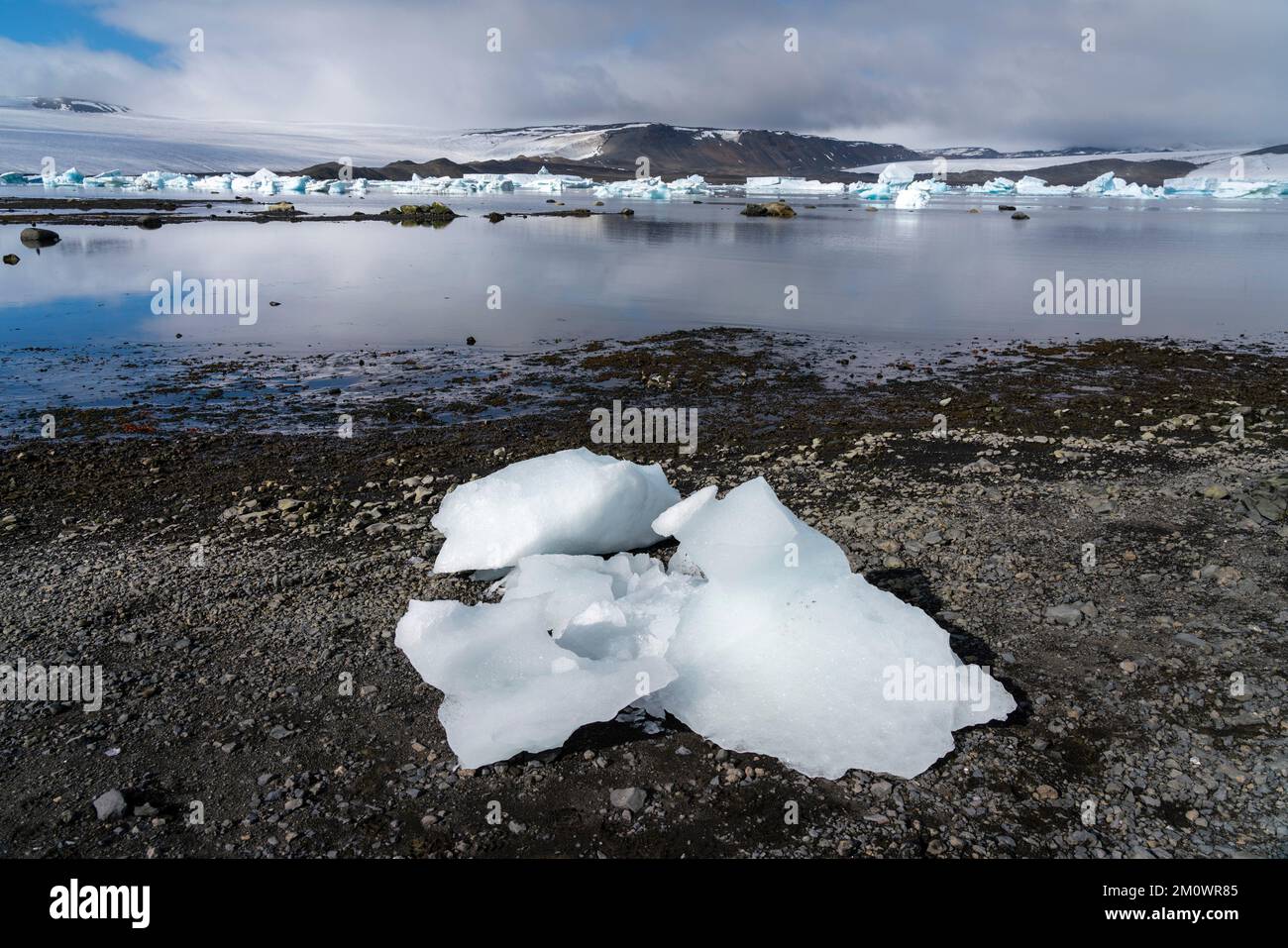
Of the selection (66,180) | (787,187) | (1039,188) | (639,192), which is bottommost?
(66,180)

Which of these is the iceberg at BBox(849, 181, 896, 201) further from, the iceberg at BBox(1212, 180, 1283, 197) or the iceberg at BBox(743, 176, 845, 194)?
the iceberg at BBox(1212, 180, 1283, 197)

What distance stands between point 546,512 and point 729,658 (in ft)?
6.47

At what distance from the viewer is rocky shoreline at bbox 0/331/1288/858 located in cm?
366

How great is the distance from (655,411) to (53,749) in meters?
7.94

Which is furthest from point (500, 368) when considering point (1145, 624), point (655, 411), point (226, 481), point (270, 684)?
point (1145, 624)

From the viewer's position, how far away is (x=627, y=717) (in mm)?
4422

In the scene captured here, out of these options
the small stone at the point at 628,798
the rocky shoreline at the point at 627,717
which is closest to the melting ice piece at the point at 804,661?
the rocky shoreline at the point at 627,717

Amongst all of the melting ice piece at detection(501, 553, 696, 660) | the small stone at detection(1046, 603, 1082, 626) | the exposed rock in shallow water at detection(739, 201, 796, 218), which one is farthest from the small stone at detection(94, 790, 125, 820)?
the exposed rock in shallow water at detection(739, 201, 796, 218)

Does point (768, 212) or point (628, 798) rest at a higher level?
point (768, 212)

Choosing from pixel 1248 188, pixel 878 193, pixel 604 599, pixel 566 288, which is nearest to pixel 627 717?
pixel 604 599

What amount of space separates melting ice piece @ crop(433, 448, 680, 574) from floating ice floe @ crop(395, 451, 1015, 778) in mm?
604

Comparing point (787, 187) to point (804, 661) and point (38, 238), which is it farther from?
point (804, 661)

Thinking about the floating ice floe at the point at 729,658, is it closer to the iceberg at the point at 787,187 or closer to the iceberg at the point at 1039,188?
the iceberg at the point at 787,187

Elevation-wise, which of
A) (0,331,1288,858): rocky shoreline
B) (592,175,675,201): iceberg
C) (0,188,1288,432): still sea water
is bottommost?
(0,331,1288,858): rocky shoreline
